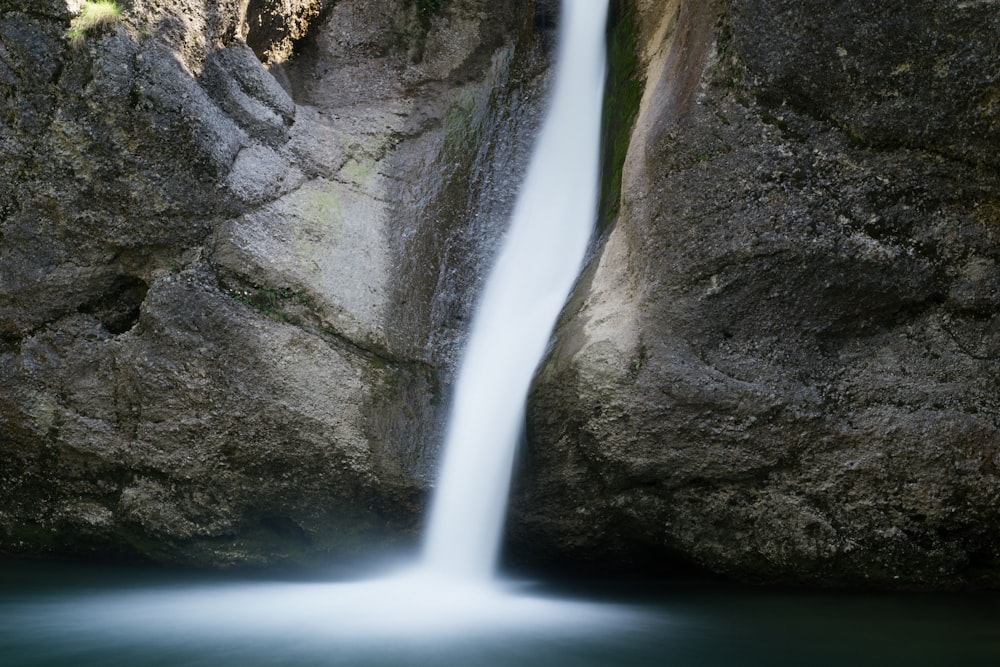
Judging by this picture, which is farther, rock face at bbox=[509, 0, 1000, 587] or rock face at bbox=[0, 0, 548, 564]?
rock face at bbox=[0, 0, 548, 564]

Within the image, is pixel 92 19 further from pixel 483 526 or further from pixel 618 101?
pixel 483 526

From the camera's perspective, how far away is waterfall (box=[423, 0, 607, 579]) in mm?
4852

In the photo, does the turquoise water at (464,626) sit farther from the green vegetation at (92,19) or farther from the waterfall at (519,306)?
the green vegetation at (92,19)

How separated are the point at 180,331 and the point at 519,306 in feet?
6.58

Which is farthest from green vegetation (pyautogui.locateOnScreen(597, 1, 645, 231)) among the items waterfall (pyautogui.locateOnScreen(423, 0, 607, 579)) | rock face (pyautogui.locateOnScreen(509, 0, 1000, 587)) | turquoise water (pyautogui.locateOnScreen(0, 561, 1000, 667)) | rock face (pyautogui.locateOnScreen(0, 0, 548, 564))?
turquoise water (pyautogui.locateOnScreen(0, 561, 1000, 667))

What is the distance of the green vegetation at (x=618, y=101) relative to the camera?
555 centimetres

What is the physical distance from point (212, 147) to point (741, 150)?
2950 millimetres

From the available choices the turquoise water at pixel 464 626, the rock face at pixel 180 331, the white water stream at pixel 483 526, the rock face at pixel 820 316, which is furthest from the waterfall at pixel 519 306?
the rock face at pixel 820 316

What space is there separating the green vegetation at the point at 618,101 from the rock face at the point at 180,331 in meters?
1.36

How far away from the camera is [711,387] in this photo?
440 cm

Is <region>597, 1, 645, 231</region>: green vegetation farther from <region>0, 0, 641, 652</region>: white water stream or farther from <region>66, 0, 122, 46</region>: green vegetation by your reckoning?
<region>66, 0, 122, 46</region>: green vegetation

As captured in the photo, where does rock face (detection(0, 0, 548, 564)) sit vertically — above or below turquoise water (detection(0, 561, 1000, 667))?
above

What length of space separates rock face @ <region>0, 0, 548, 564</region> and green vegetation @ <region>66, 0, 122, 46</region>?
1.5 inches

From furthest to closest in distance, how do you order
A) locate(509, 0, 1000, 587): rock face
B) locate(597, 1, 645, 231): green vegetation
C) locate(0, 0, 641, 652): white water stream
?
locate(597, 1, 645, 231): green vegetation < locate(509, 0, 1000, 587): rock face < locate(0, 0, 641, 652): white water stream
